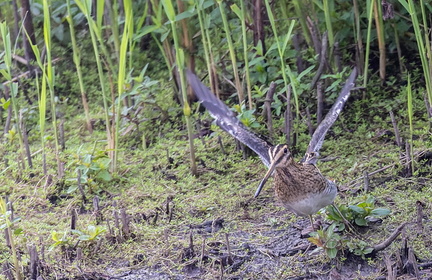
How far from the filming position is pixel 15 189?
5.02 meters

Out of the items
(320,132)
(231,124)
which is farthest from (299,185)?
(231,124)

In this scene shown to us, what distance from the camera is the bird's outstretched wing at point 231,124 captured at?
4488 millimetres

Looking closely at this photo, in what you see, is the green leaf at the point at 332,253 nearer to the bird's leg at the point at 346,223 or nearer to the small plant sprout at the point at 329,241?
the small plant sprout at the point at 329,241

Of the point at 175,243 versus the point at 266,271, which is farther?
the point at 175,243

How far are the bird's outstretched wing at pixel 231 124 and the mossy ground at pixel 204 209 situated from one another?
35cm

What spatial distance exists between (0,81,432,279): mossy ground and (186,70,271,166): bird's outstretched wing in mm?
350

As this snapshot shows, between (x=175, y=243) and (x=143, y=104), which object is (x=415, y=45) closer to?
(x=143, y=104)

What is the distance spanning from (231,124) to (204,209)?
0.59m

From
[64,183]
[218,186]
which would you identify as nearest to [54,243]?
[64,183]

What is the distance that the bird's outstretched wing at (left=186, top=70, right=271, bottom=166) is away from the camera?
4.49m

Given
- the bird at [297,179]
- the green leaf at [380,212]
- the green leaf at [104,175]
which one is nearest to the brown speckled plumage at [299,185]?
the bird at [297,179]

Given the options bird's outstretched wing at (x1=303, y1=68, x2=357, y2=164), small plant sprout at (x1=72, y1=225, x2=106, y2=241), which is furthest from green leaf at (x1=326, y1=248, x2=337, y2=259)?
small plant sprout at (x1=72, y1=225, x2=106, y2=241)

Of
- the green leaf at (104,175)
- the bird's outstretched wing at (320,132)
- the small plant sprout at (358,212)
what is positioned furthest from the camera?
the green leaf at (104,175)

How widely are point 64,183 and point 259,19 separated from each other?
1928mm
